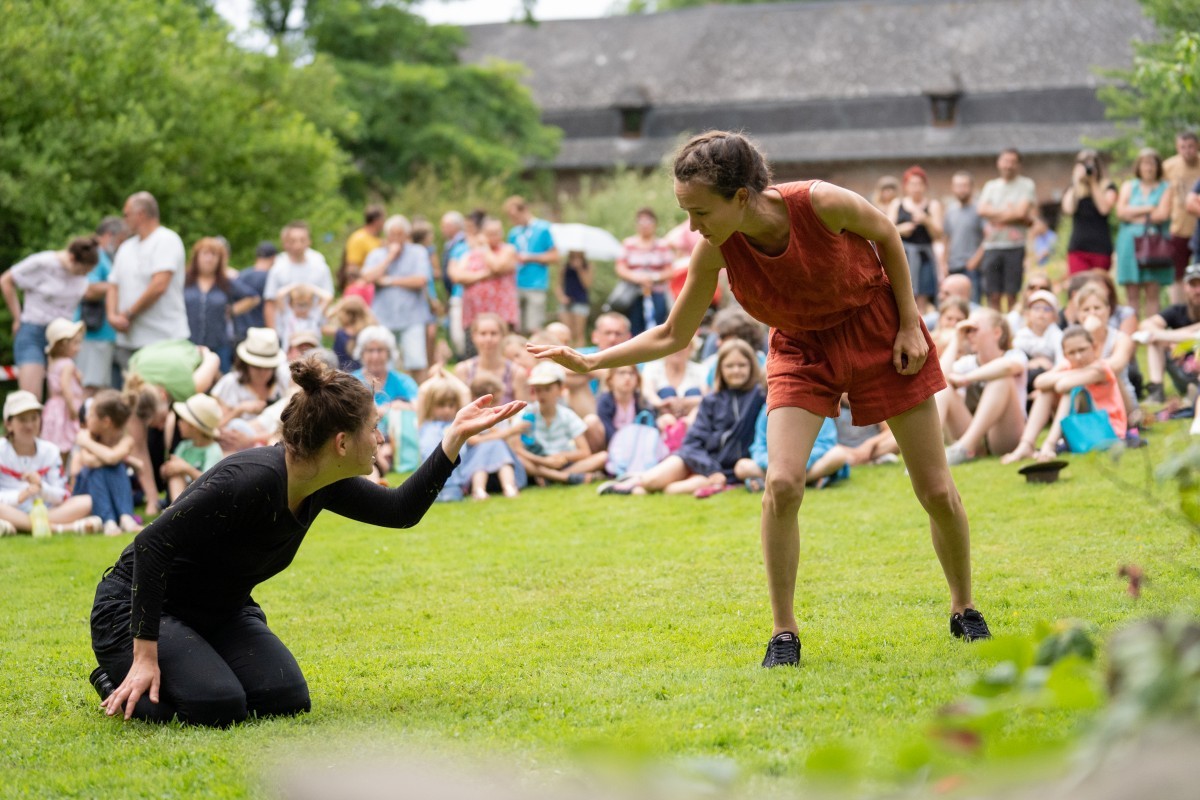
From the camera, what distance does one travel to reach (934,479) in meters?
5.98

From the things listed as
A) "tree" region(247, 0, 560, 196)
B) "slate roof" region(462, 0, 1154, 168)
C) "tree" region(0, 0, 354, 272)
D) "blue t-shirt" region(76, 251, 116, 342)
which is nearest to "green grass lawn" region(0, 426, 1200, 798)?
"blue t-shirt" region(76, 251, 116, 342)

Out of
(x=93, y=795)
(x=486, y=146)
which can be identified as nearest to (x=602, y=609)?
(x=93, y=795)

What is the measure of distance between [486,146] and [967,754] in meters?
42.9

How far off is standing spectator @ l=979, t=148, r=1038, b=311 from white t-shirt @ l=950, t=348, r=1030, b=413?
13.5ft

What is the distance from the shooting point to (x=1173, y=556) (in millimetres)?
7473

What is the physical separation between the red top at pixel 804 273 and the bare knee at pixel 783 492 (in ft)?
2.11

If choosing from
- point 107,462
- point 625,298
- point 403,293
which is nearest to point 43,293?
point 107,462

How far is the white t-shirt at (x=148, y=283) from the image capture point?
1359 cm

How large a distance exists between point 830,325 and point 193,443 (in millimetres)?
7948

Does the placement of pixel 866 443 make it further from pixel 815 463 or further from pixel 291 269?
pixel 291 269

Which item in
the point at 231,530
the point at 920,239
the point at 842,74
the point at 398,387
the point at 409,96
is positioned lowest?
the point at 231,530

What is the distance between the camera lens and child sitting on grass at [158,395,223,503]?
473 inches

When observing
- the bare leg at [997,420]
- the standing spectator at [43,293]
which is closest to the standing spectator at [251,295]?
the standing spectator at [43,293]

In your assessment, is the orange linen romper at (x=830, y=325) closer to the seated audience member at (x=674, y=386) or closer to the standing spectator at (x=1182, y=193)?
the seated audience member at (x=674, y=386)
